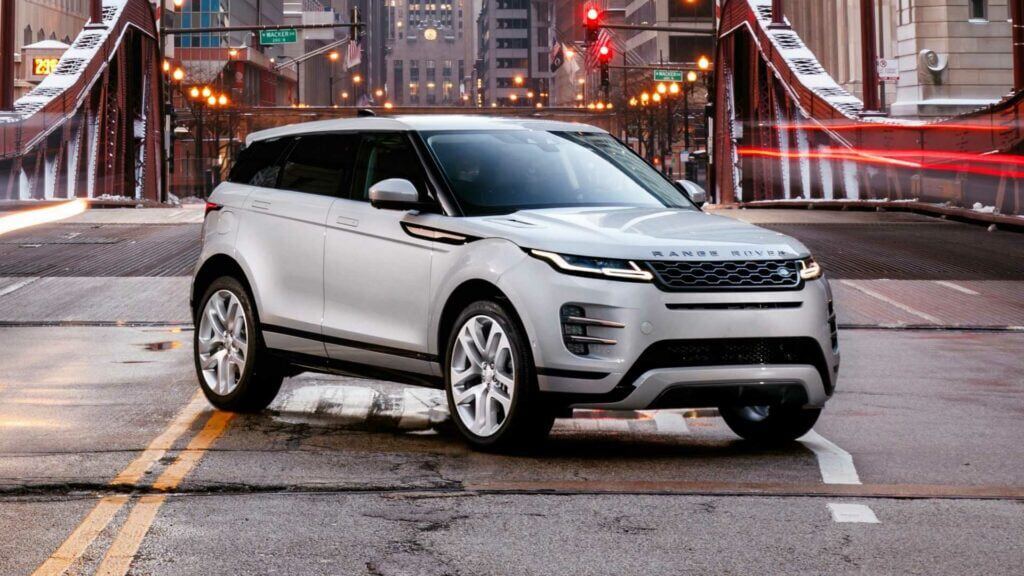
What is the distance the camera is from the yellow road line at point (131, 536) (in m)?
5.77

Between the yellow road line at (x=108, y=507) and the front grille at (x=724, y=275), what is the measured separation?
257 centimetres

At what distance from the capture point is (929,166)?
35.9 meters

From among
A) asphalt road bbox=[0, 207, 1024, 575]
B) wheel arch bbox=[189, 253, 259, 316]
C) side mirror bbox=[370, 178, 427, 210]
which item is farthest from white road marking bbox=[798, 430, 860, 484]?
wheel arch bbox=[189, 253, 259, 316]

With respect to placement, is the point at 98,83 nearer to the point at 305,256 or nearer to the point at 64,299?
the point at 64,299

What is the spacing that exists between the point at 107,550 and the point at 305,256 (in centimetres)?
378

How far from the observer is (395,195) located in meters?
8.76

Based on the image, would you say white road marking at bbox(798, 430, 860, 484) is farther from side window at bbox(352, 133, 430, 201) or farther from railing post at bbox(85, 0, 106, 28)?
railing post at bbox(85, 0, 106, 28)

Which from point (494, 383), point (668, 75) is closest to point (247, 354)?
point (494, 383)

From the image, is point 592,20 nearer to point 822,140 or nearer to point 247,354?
point 822,140

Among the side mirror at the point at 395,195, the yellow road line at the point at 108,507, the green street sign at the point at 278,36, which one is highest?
the green street sign at the point at 278,36

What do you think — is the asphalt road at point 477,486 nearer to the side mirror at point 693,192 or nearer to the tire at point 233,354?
the tire at point 233,354

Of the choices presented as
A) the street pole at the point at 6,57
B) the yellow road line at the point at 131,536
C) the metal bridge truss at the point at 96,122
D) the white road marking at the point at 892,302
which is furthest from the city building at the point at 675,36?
the yellow road line at the point at 131,536

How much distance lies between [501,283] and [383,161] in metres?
1.66

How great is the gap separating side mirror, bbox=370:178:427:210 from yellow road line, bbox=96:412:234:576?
1.53 metres
